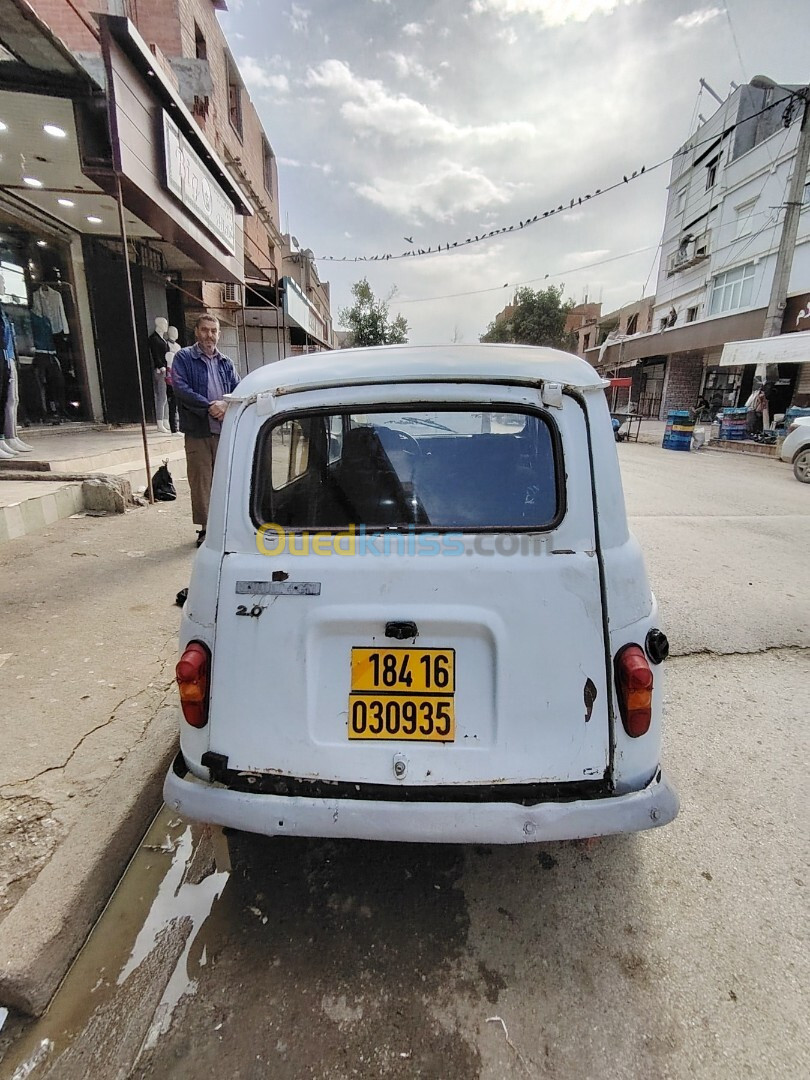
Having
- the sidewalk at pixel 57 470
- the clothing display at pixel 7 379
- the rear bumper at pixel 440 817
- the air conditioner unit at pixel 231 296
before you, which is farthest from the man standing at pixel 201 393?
the air conditioner unit at pixel 231 296

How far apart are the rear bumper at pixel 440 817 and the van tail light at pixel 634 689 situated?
0.69ft

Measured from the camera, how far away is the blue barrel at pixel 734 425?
17234 millimetres

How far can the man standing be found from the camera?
4824mm

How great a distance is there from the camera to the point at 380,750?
5.21 feet

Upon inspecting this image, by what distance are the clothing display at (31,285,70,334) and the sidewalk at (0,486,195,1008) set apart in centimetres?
737

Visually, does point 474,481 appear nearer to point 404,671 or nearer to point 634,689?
point 404,671

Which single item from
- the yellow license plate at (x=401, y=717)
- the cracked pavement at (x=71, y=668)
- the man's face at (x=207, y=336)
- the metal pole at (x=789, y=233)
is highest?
the metal pole at (x=789, y=233)

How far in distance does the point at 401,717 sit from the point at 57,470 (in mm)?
6690

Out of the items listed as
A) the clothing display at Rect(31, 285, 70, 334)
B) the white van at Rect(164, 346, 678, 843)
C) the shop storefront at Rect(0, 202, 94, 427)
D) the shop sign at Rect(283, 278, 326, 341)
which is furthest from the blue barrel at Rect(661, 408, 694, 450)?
the white van at Rect(164, 346, 678, 843)

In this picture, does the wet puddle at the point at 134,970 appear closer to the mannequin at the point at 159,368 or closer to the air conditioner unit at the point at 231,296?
the mannequin at the point at 159,368

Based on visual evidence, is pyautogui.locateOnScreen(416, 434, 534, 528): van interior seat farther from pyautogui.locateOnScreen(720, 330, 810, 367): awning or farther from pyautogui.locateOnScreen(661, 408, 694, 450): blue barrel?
pyautogui.locateOnScreen(720, 330, 810, 367): awning

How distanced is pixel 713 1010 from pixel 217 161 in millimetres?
12057

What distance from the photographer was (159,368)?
11.1m

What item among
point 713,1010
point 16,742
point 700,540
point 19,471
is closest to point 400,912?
point 713,1010
